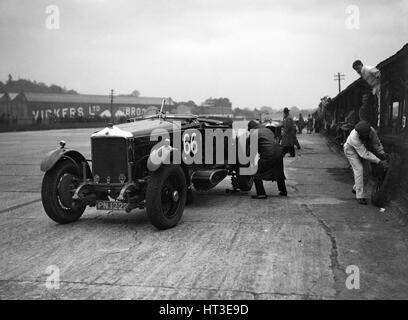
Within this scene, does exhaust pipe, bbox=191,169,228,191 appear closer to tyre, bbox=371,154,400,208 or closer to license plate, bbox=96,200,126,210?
license plate, bbox=96,200,126,210

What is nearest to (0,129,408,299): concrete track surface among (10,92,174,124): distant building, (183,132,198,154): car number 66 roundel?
(183,132,198,154): car number 66 roundel

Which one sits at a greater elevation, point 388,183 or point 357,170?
point 357,170

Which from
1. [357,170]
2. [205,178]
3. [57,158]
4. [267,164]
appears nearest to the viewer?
[57,158]

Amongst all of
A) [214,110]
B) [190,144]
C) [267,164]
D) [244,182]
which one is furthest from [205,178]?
[214,110]

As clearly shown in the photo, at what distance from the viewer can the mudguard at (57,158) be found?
5855 millimetres

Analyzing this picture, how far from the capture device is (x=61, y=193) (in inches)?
235

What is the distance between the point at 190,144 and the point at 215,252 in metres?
2.83

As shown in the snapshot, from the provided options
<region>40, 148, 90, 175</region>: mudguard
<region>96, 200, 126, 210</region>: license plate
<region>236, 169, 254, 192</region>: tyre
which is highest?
<region>40, 148, 90, 175</region>: mudguard

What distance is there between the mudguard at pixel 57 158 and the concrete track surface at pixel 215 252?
86cm

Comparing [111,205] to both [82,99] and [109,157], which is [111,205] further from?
[82,99]

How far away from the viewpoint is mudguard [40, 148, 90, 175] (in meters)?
5.86

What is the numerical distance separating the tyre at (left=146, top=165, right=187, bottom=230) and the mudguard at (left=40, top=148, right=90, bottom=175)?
4.82 feet

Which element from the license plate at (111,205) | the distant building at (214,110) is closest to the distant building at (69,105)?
A: the distant building at (214,110)
